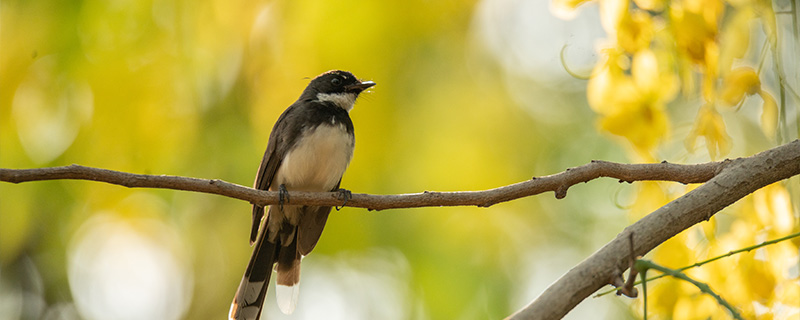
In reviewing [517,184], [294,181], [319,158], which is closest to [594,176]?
[517,184]

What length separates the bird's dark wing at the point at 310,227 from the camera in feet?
15.2

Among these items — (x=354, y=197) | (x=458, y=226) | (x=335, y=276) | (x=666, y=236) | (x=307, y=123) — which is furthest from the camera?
(x=335, y=276)

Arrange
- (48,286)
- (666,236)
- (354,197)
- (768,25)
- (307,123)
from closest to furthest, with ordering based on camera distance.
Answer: (666,236)
(768,25)
(354,197)
(307,123)
(48,286)

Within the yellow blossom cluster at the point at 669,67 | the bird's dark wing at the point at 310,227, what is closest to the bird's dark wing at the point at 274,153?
the bird's dark wing at the point at 310,227

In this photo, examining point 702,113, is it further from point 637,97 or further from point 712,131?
point 637,97

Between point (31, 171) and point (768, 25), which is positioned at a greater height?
point (768, 25)

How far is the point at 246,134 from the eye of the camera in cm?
494

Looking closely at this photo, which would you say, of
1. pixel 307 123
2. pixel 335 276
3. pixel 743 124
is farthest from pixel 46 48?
pixel 743 124

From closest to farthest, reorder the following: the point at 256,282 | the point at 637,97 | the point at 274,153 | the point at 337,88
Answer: the point at 637,97 < the point at 256,282 < the point at 274,153 < the point at 337,88

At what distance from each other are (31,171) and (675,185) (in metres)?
2.54

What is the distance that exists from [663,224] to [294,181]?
9.44ft

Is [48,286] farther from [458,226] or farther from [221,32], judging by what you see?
[458,226]

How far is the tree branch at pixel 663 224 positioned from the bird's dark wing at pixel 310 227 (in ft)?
8.18

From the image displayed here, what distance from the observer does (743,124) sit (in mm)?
5207
